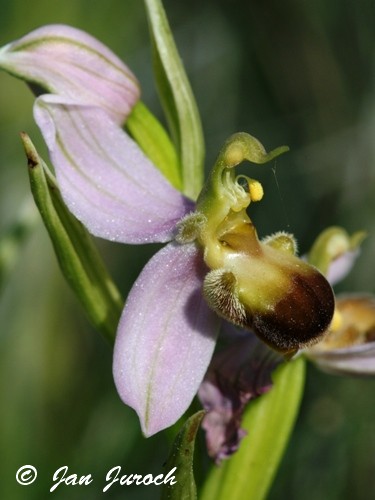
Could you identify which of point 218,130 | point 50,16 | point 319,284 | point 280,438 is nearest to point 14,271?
point 50,16

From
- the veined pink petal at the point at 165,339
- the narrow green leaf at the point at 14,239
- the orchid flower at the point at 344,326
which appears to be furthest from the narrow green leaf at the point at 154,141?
the narrow green leaf at the point at 14,239

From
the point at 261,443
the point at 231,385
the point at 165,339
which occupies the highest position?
the point at 165,339

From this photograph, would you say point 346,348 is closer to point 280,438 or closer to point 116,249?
point 280,438

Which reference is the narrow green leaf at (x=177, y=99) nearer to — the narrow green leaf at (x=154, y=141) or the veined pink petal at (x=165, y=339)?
the narrow green leaf at (x=154, y=141)

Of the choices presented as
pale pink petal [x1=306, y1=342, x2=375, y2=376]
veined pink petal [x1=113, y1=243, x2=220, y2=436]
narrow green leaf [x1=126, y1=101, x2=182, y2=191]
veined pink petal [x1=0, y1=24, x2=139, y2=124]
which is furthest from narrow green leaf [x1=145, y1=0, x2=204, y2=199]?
pale pink petal [x1=306, y1=342, x2=375, y2=376]

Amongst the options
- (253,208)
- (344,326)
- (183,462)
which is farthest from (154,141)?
(253,208)

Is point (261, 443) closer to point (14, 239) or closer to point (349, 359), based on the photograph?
point (349, 359)
